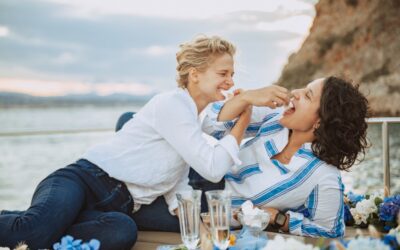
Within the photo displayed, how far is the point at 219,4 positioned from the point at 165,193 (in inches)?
→ 625

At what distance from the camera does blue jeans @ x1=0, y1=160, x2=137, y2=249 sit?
2033 mm

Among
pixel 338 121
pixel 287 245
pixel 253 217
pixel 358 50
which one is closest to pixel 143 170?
pixel 253 217

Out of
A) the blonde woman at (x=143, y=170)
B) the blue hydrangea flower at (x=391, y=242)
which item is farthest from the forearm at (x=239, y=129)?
the blue hydrangea flower at (x=391, y=242)

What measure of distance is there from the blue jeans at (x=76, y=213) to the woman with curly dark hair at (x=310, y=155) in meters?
0.57

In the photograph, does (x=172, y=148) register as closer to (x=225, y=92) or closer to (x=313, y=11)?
(x=225, y=92)

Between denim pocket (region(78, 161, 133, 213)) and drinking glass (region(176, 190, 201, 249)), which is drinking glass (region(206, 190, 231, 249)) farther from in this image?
denim pocket (region(78, 161, 133, 213))

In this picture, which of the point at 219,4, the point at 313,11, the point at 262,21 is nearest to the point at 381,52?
the point at 313,11

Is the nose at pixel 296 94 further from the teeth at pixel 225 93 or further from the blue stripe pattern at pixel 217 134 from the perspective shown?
the blue stripe pattern at pixel 217 134

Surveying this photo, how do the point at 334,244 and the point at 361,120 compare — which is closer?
the point at 334,244

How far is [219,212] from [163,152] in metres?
0.95

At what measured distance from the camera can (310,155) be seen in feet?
7.33

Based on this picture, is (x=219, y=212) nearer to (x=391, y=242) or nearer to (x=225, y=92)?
(x=391, y=242)

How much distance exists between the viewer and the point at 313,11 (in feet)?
93.4

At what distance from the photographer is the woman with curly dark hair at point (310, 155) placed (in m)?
2.17
